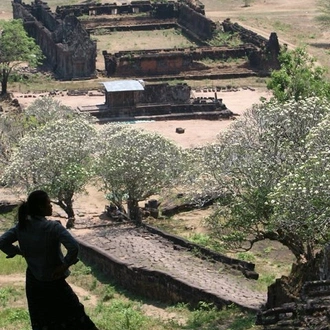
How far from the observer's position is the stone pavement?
1972cm

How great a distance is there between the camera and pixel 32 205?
10.3 meters

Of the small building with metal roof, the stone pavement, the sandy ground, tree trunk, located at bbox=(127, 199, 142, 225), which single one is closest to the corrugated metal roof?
the small building with metal roof

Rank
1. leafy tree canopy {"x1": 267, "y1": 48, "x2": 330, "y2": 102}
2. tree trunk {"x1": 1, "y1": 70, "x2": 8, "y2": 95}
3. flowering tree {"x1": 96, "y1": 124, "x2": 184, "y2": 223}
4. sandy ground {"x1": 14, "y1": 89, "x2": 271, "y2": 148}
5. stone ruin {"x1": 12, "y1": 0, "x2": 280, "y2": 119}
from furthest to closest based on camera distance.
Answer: tree trunk {"x1": 1, "y1": 70, "x2": 8, "y2": 95} < stone ruin {"x1": 12, "y1": 0, "x2": 280, "y2": 119} < sandy ground {"x1": 14, "y1": 89, "x2": 271, "y2": 148} < leafy tree canopy {"x1": 267, "y1": 48, "x2": 330, "y2": 102} < flowering tree {"x1": 96, "y1": 124, "x2": 184, "y2": 223}

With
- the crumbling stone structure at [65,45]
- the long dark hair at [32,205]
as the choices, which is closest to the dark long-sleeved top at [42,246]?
the long dark hair at [32,205]

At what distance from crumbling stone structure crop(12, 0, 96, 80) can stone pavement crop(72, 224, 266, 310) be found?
99.9 ft

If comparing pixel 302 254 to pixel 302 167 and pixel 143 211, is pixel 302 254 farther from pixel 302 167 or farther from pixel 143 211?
pixel 143 211

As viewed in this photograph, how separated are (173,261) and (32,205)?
1249cm

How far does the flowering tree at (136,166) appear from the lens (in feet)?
95.1

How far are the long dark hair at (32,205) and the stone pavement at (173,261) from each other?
8.44m

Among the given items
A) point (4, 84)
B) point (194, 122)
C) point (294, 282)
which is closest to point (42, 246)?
point (294, 282)

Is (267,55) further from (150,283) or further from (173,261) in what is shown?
(150,283)

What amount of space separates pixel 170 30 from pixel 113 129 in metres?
36.1

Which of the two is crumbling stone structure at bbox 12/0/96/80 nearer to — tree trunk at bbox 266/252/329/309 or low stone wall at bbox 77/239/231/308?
low stone wall at bbox 77/239/231/308

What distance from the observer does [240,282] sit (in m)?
21.2
